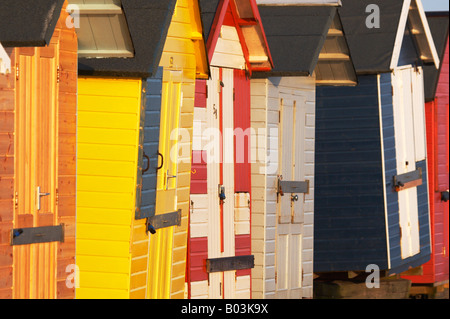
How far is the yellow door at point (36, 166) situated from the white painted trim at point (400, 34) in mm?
7803

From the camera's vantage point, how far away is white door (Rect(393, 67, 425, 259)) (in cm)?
1650

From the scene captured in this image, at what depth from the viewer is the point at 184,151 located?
462 inches

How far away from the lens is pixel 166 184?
1137 centimetres

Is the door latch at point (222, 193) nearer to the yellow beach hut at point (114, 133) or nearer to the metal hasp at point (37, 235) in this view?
the yellow beach hut at point (114, 133)

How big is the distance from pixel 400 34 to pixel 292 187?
3.38m

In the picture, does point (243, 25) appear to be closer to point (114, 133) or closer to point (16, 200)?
point (114, 133)

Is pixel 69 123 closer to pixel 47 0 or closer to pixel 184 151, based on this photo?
pixel 47 0

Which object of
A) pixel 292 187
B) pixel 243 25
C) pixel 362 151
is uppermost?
pixel 243 25

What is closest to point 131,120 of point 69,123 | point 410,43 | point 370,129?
point 69,123

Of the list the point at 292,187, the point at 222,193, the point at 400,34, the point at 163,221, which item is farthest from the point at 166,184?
the point at 400,34

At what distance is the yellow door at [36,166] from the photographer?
875 cm

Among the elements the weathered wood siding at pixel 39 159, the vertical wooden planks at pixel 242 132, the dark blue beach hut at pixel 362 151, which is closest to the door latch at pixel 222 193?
the vertical wooden planks at pixel 242 132

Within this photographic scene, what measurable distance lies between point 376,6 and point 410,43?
4.57 ft
